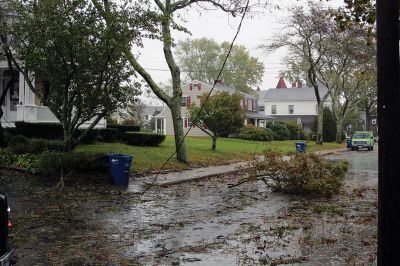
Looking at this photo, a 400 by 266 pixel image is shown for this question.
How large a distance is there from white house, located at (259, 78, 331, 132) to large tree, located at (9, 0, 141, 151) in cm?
6207

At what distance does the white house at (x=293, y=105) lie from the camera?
7619 centimetres

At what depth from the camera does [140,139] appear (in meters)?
25.7

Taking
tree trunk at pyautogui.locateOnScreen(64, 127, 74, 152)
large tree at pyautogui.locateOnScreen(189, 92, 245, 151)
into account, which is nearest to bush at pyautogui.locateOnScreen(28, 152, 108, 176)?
tree trunk at pyautogui.locateOnScreen(64, 127, 74, 152)

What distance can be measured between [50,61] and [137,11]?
3173mm

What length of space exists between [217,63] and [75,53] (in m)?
76.3

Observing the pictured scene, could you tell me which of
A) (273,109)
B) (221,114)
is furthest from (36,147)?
(273,109)

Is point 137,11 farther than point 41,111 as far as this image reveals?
No

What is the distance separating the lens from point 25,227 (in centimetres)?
891

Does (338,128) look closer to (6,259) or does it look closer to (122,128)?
(122,128)

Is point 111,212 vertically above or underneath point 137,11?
underneath

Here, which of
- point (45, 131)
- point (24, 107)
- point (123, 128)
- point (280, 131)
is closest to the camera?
point (45, 131)

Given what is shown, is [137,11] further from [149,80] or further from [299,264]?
[299,264]

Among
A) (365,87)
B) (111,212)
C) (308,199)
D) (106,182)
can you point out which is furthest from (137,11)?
(365,87)

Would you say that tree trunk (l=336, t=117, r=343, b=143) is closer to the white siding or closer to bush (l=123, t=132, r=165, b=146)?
the white siding
